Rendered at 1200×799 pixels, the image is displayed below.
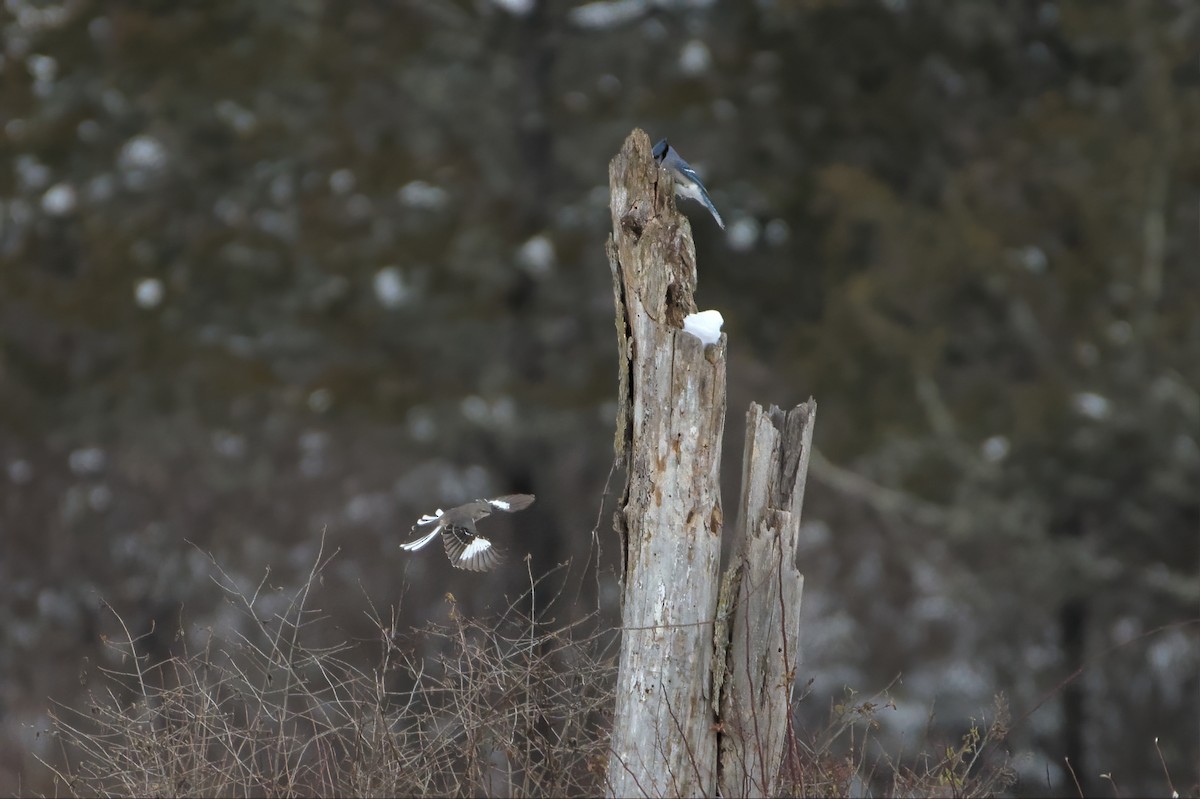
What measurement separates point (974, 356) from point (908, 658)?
2095 mm

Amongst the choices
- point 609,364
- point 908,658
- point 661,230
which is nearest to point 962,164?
point 609,364

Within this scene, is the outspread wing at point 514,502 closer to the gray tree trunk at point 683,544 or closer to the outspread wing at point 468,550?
the outspread wing at point 468,550

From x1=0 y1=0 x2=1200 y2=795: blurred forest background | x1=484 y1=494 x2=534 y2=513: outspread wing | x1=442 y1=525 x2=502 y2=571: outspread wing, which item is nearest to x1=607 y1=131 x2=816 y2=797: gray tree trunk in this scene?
x1=484 y1=494 x2=534 y2=513: outspread wing

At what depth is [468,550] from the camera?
14.9 feet

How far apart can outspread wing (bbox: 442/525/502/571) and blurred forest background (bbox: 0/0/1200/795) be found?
3970 millimetres

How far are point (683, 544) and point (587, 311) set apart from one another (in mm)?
5769

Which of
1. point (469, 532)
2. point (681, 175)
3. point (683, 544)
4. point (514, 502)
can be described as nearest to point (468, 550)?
point (469, 532)

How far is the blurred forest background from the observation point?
9195 millimetres

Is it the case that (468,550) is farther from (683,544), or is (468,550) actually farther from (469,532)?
(683,544)

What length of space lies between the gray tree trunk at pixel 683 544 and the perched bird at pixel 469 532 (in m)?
0.39

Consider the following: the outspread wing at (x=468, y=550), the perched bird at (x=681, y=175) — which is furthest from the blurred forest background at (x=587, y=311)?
the perched bird at (x=681, y=175)

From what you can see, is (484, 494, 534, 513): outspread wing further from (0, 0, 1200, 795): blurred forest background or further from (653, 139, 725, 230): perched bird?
(0, 0, 1200, 795): blurred forest background

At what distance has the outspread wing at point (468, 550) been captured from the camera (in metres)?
4.50

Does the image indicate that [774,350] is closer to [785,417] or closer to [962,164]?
[962,164]
